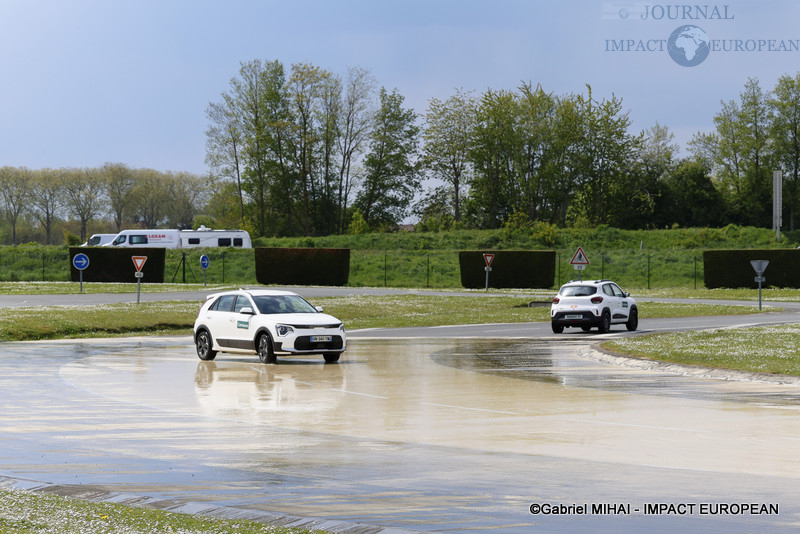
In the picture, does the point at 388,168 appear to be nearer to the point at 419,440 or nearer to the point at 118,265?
the point at 118,265

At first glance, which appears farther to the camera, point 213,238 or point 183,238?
point 213,238

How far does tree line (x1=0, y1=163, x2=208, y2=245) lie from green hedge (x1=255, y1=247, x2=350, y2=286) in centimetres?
6456

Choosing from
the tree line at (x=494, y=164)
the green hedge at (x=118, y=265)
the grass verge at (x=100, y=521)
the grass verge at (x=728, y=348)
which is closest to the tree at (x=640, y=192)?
the tree line at (x=494, y=164)

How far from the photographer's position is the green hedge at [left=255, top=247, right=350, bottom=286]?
6912 cm

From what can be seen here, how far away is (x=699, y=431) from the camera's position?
496 inches

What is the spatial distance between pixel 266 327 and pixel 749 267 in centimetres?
5011

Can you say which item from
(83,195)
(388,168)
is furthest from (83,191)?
(388,168)

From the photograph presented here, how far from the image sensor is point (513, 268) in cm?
6806

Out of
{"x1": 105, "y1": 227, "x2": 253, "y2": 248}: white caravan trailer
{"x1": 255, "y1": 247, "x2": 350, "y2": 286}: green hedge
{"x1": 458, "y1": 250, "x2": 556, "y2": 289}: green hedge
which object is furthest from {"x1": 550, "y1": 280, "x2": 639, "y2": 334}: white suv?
{"x1": 105, "y1": 227, "x2": 253, "y2": 248}: white caravan trailer

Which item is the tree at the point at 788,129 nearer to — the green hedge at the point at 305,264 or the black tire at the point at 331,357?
the green hedge at the point at 305,264

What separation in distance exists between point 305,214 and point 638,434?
8975 centimetres

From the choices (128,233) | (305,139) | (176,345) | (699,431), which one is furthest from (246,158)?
(699,431)

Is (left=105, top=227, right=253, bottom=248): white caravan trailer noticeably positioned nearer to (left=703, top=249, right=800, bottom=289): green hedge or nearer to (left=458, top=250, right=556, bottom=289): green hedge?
(left=458, top=250, right=556, bottom=289): green hedge

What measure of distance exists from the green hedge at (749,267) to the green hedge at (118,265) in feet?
118
